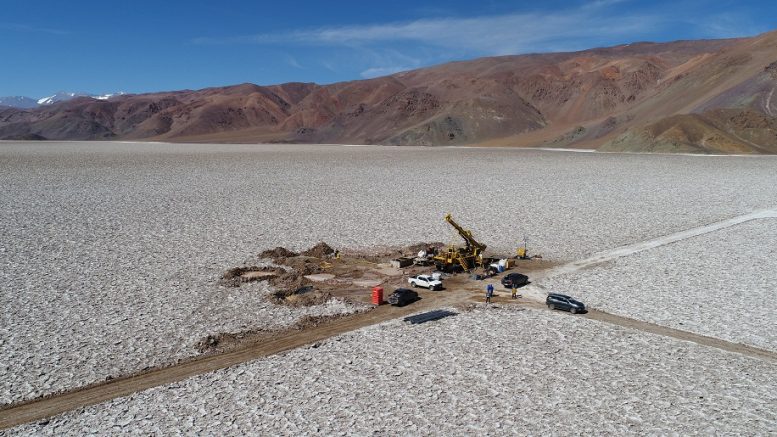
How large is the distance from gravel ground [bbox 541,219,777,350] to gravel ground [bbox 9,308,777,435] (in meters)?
1.64

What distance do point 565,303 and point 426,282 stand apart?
373 centimetres

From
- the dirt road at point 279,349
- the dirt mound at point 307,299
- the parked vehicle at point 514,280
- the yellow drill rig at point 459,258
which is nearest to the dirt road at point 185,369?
the dirt road at point 279,349

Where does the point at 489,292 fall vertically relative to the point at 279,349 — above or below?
above

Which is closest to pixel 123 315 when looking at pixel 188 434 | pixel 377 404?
pixel 188 434

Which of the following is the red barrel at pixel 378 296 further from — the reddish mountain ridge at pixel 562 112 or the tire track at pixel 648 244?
the reddish mountain ridge at pixel 562 112

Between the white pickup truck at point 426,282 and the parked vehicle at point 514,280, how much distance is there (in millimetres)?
1848

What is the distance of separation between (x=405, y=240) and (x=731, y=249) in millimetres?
11776

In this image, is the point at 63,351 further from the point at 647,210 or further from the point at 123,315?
the point at 647,210

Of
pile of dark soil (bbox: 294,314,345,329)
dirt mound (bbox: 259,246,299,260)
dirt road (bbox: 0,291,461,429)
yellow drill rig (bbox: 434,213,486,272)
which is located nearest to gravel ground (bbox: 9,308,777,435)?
dirt road (bbox: 0,291,461,429)

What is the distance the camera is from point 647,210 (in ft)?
97.0

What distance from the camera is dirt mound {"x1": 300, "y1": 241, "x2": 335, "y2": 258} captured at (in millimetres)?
19891

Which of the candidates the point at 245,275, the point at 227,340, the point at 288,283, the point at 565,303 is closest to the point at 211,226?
the point at 245,275

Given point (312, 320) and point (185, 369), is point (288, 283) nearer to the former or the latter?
point (312, 320)

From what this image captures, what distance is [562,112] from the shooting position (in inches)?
5394
